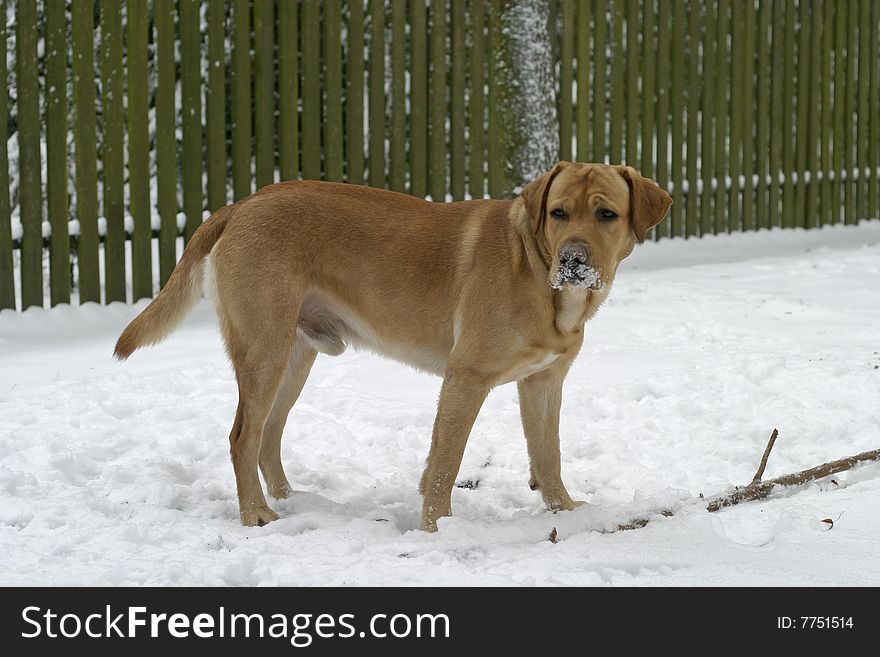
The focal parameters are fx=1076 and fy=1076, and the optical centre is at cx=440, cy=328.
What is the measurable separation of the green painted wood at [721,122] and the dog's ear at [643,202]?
6378 mm

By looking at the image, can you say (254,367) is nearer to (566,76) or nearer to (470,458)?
(470,458)

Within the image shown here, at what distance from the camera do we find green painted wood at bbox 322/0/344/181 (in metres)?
7.51

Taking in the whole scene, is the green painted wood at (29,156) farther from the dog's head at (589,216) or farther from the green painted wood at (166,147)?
the dog's head at (589,216)

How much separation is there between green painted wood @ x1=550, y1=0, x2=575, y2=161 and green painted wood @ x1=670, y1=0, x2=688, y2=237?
121 centimetres

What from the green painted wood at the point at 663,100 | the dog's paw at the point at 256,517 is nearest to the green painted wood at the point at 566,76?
the green painted wood at the point at 663,100

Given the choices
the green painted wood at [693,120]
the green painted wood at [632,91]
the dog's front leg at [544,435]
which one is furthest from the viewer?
the green painted wood at [693,120]

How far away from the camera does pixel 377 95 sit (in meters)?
7.81

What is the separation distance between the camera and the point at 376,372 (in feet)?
19.8

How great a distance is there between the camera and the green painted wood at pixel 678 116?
9.72 m

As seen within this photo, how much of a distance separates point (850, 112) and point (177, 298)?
913 centimetres

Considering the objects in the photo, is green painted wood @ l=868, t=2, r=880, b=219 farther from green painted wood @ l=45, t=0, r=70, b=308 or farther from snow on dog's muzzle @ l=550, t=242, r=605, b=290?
snow on dog's muzzle @ l=550, t=242, r=605, b=290

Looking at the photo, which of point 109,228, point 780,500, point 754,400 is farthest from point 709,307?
point 109,228

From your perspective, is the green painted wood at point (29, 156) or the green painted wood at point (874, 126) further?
the green painted wood at point (874, 126)

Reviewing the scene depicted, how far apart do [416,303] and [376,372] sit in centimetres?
183
